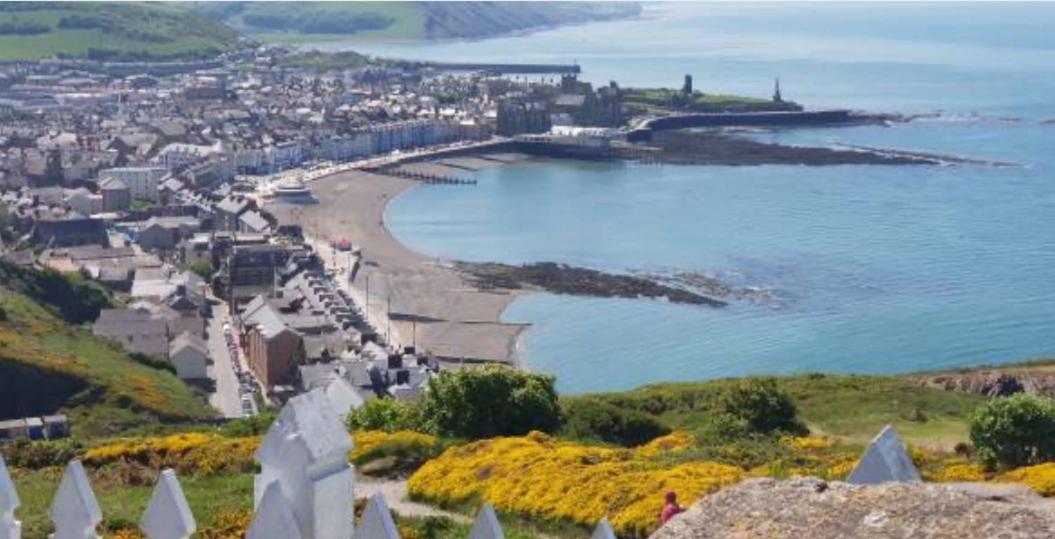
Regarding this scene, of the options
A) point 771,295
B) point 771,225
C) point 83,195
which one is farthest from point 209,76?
point 771,295

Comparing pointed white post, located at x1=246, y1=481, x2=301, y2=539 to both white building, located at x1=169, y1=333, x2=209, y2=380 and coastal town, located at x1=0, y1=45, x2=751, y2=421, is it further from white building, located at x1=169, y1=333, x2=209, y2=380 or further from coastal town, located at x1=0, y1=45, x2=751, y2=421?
white building, located at x1=169, y1=333, x2=209, y2=380

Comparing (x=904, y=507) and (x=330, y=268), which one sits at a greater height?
(x=904, y=507)

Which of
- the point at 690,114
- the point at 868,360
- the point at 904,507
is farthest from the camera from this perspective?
the point at 690,114

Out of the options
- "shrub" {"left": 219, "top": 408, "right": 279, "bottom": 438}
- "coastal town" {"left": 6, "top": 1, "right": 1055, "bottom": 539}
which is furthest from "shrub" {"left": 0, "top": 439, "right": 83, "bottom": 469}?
"shrub" {"left": 219, "top": 408, "right": 279, "bottom": 438}

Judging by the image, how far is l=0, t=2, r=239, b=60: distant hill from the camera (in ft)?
547

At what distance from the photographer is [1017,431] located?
58.7 ft

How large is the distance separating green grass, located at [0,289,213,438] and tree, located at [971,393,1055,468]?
1989 cm

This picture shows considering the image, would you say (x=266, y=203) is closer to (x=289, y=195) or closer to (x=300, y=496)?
(x=289, y=195)

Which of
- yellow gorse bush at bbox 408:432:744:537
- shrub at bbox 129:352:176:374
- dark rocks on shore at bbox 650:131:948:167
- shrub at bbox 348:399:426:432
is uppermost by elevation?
yellow gorse bush at bbox 408:432:744:537

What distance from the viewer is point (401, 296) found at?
5953 cm

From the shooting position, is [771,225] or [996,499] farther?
[771,225]

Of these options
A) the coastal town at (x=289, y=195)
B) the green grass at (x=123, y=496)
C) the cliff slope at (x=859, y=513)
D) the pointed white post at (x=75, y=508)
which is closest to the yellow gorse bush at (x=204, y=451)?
the green grass at (x=123, y=496)

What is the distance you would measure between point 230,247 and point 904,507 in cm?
5669

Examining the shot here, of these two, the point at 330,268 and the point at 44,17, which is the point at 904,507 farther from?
the point at 44,17
